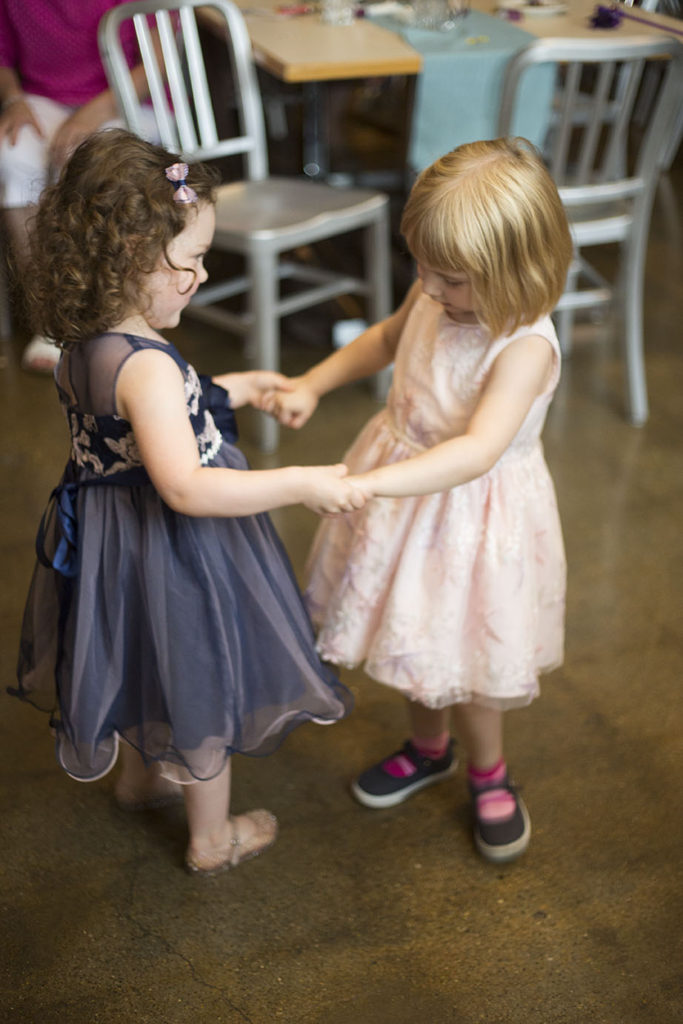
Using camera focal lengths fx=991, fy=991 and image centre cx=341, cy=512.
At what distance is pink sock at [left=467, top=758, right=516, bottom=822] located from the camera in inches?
57.7

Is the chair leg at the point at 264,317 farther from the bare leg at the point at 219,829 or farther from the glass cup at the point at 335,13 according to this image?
the bare leg at the point at 219,829

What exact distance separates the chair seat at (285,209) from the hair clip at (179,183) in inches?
48.2

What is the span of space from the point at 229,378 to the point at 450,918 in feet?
2.68

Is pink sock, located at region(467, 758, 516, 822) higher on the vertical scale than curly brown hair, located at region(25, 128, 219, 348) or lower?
lower

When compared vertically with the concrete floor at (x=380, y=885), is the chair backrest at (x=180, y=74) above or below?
above

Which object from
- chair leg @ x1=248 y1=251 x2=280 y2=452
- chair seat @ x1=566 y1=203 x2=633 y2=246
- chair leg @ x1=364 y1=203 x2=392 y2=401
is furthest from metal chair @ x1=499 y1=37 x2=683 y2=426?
chair leg @ x1=248 y1=251 x2=280 y2=452

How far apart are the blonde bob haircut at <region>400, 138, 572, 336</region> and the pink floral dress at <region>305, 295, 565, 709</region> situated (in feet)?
0.27

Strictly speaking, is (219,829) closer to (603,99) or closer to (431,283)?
(431,283)

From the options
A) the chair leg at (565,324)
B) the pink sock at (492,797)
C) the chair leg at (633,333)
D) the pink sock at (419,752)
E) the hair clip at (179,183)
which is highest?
the hair clip at (179,183)

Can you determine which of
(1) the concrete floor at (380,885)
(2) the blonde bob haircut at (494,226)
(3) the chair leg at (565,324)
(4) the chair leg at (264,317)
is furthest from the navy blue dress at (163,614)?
(3) the chair leg at (565,324)

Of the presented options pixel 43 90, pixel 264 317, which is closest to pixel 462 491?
pixel 264 317

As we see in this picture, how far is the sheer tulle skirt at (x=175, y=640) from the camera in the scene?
1226 mm

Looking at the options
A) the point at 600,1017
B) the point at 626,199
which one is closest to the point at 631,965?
the point at 600,1017

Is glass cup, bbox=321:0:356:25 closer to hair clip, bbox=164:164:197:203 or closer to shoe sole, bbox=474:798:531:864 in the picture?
hair clip, bbox=164:164:197:203
